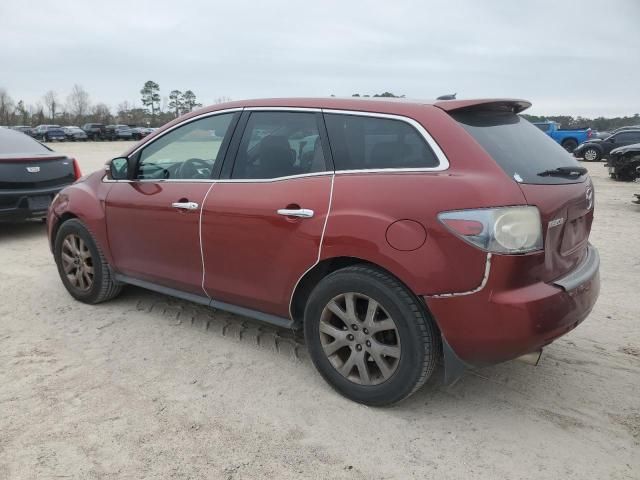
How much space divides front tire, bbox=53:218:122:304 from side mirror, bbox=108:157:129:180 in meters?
0.64

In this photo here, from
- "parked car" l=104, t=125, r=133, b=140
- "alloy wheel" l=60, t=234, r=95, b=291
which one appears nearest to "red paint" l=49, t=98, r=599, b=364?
"alloy wheel" l=60, t=234, r=95, b=291

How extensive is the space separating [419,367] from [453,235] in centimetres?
71

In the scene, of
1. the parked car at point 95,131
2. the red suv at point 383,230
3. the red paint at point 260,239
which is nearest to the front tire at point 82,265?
the red suv at point 383,230

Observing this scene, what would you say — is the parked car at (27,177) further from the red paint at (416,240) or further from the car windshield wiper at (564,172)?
the car windshield wiper at (564,172)

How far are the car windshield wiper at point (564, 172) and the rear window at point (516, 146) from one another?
2 cm

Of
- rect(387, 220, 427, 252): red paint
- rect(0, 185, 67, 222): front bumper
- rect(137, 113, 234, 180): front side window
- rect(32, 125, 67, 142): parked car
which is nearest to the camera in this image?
rect(387, 220, 427, 252): red paint

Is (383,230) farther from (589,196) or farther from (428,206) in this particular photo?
(589,196)

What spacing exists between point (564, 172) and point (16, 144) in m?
7.50

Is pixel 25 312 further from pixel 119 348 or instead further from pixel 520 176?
pixel 520 176

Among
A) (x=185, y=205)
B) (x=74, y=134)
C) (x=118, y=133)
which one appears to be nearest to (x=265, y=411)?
(x=185, y=205)

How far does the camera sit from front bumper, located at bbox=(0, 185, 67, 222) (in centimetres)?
700

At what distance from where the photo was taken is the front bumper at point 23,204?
23.0ft

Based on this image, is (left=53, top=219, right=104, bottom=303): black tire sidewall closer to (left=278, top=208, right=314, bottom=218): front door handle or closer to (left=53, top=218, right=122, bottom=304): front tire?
(left=53, top=218, right=122, bottom=304): front tire

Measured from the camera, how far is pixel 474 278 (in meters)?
2.54
